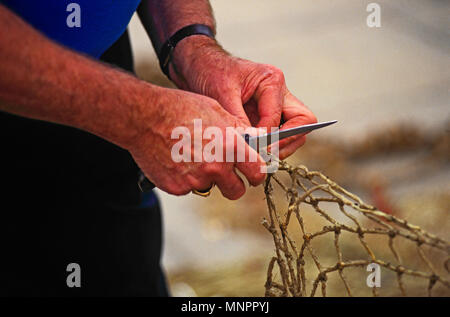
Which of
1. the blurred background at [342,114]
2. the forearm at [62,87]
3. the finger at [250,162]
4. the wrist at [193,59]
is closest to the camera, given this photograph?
the forearm at [62,87]

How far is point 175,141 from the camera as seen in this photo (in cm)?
76

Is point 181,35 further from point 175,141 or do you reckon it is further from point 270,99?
point 175,141

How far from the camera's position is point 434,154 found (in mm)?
2039

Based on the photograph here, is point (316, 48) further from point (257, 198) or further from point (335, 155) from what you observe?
point (257, 198)

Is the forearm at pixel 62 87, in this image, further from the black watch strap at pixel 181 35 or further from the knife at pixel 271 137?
the black watch strap at pixel 181 35

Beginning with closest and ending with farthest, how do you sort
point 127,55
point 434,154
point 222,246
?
point 127,55 < point 222,246 < point 434,154

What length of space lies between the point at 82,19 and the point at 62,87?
23cm

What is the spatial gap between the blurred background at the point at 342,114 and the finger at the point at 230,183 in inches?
30.2

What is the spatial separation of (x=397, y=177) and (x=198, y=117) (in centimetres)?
141

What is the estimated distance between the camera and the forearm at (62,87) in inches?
25.2

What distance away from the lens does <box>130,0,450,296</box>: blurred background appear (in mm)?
1818

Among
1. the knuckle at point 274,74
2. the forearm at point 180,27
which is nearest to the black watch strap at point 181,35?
the forearm at point 180,27

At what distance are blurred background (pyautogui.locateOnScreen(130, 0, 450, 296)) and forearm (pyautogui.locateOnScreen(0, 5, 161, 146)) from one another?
3.06 ft

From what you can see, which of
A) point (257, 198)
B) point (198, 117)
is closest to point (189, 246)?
point (257, 198)
